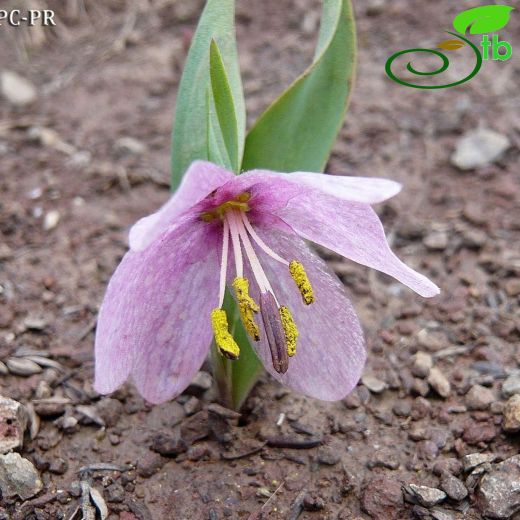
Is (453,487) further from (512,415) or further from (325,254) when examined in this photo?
(325,254)

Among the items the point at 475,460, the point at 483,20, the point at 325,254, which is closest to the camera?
the point at 475,460

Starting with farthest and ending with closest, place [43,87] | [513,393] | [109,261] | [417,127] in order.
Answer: [43,87] < [417,127] < [109,261] < [513,393]

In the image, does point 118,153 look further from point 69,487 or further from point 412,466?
point 412,466

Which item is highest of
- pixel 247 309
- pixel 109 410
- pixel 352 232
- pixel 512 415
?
pixel 352 232

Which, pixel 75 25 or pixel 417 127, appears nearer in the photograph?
pixel 417 127

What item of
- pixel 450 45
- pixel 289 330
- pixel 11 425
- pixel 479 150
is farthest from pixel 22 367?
pixel 450 45

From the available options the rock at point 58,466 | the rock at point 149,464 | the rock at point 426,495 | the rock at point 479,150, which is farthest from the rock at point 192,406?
the rock at point 479,150

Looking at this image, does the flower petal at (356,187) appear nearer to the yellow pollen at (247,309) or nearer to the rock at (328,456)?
the yellow pollen at (247,309)

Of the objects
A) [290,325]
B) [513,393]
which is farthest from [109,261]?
[513,393]
